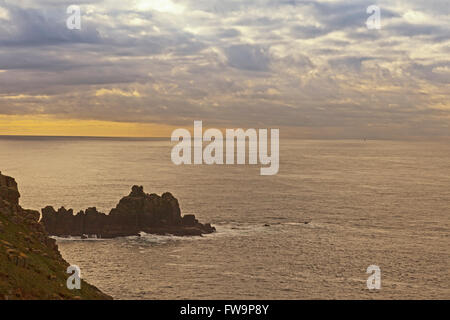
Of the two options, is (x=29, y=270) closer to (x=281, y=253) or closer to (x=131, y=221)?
(x=281, y=253)

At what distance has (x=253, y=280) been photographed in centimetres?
8475

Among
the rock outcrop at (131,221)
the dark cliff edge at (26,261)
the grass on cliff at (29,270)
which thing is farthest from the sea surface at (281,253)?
the grass on cliff at (29,270)

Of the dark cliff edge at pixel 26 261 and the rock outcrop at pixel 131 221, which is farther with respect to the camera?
the rock outcrop at pixel 131 221

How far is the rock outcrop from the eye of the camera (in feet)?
393

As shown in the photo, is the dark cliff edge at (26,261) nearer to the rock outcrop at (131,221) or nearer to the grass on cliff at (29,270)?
the grass on cliff at (29,270)

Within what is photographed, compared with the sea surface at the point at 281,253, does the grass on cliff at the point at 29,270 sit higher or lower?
higher

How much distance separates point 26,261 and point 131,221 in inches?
3405

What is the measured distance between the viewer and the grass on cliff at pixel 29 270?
105 ft

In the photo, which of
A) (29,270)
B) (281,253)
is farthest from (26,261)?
(281,253)

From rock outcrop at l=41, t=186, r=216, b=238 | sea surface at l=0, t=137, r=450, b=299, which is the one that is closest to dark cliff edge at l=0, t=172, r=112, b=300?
sea surface at l=0, t=137, r=450, b=299

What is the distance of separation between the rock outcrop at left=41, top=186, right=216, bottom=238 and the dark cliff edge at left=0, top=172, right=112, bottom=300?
69140mm

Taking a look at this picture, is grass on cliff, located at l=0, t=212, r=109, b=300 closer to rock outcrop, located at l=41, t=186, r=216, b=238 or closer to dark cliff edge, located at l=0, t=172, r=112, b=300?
dark cliff edge, located at l=0, t=172, r=112, b=300
